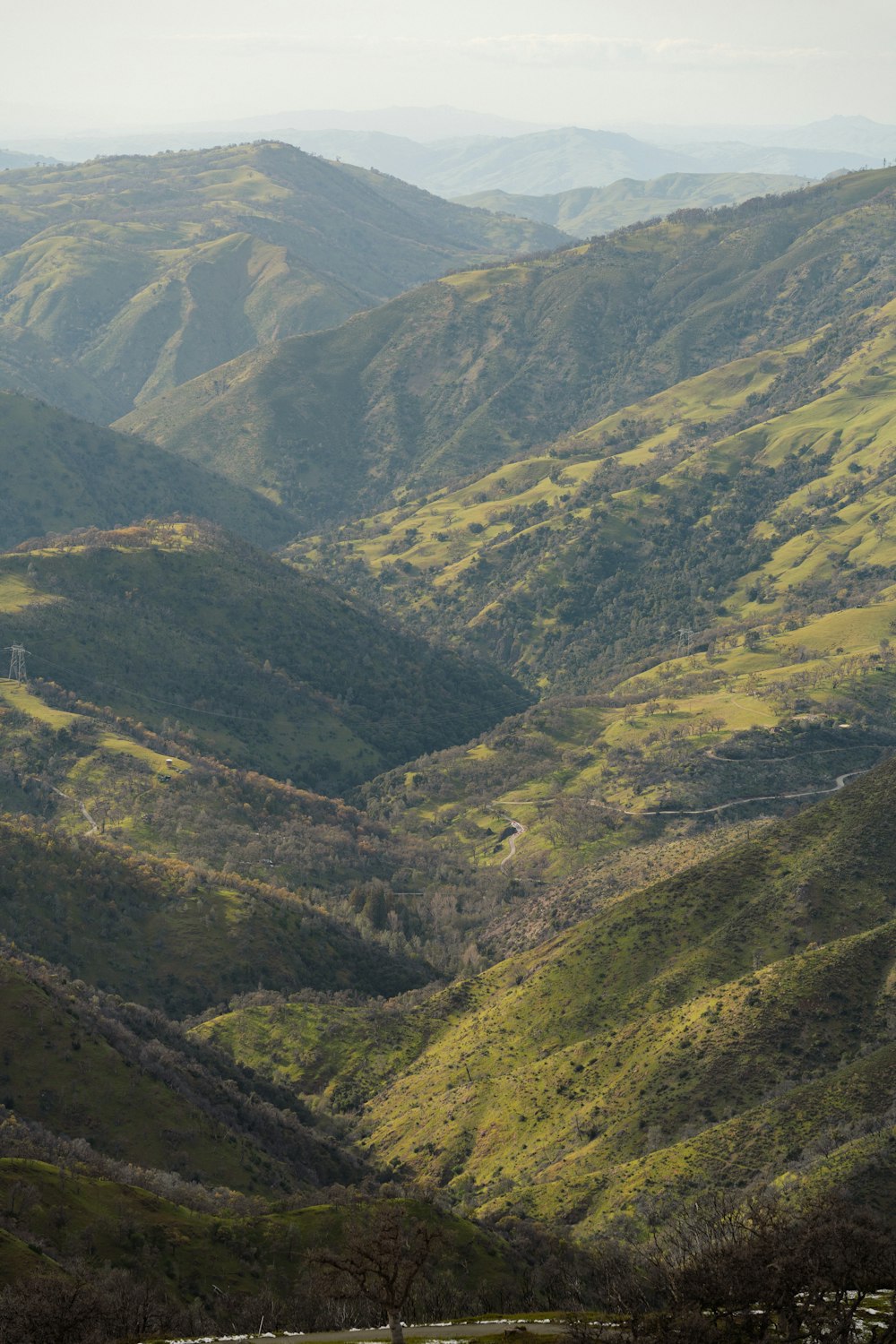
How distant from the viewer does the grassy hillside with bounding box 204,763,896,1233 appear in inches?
4035

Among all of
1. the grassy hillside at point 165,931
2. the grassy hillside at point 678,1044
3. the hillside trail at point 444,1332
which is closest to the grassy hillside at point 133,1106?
the grassy hillside at point 678,1044

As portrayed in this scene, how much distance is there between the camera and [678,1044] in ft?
390

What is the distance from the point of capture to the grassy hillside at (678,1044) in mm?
102500

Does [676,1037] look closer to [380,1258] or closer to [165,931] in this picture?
[380,1258]

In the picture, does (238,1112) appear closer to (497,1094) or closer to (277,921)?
(497,1094)

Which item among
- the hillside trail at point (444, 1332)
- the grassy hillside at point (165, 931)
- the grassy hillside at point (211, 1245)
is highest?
the hillside trail at point (444, 1332)

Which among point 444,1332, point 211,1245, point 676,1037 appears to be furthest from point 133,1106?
point 444,1332

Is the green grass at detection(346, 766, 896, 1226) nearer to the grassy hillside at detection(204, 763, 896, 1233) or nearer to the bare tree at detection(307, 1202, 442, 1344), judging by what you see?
the grassy hillside at detection(204, 763, 896, 1233)

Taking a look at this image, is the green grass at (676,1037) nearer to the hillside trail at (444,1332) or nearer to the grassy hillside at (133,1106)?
the grassy hillside at (133,1106)

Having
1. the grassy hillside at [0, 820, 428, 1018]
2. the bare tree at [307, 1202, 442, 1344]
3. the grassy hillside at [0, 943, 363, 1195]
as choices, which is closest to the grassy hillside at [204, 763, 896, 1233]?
the grassy hillside at [0, 820, 428, 1018]

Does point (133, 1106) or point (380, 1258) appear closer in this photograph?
point (380, 1258)

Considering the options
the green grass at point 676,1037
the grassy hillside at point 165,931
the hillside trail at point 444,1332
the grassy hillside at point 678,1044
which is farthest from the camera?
the grassy hillside at point 165,931

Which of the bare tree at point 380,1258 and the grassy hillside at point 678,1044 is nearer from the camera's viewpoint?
the bare tree at point 380,1258

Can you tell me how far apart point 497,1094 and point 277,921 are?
52.3m
